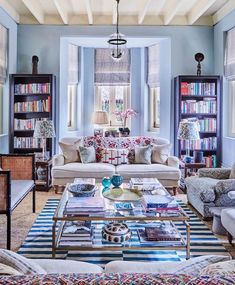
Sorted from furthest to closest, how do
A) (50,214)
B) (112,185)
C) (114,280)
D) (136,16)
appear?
(136,16) < (50,214) < (112,185) < (114,280)

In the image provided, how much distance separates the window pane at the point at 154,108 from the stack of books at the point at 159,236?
4212 millimetres

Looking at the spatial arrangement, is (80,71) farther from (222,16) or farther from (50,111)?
(222,16)

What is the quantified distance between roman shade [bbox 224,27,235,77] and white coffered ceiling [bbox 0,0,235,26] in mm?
395

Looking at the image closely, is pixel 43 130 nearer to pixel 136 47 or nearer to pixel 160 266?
pixel 136 47

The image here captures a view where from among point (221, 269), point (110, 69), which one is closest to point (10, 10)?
point (110, 69)

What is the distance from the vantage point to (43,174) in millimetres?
6039

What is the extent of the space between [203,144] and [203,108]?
2.14ft

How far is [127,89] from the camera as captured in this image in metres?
7.67

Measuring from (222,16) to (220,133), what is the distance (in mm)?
2016

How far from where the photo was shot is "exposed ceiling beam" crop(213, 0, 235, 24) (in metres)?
5.60

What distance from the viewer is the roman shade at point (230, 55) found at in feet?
18.8

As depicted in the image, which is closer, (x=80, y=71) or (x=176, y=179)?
(x=176, y=179)

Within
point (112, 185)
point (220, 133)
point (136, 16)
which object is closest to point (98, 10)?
point (136, 16)

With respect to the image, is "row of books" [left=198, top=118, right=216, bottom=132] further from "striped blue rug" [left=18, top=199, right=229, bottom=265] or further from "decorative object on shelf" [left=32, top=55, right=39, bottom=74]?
"decorative object on shelf" [left=32, top=55, right=39, bottom=74]
